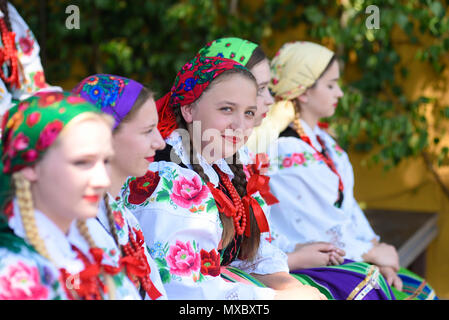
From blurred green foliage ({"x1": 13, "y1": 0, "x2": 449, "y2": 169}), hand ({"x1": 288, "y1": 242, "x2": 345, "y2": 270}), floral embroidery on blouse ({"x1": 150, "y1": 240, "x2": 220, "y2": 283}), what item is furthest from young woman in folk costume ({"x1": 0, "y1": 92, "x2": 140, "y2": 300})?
blurred green foliage ({"x1": 13, "y1": 0, "x2": 449, "y2": 169})

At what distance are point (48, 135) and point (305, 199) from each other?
5.25 feet

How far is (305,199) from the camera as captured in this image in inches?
103

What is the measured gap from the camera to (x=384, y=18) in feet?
13.2

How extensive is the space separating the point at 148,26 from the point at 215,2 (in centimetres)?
57

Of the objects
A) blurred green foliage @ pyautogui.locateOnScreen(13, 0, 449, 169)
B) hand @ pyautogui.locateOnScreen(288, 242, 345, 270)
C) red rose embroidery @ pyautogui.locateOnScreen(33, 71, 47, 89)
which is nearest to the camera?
hand @ pyautogui.locateOnScreen(288, 242, 345, 270)

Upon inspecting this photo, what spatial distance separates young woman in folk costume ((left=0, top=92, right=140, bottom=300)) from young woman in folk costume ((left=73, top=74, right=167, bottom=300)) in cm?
20

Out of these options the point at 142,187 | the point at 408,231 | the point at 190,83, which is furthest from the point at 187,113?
the point at 408,231

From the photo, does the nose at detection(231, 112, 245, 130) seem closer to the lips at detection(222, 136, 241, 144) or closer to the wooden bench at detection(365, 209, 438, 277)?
the lips at detection(222, 136, 241, 144)

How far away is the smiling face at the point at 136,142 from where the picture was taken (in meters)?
1.47

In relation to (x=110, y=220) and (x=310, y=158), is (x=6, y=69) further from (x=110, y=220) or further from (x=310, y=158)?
(x=110, y=220)

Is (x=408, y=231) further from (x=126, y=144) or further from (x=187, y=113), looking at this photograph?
(x=126, y=144)

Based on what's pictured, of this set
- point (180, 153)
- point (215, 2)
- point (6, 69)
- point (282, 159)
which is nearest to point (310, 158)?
point (282, 159)

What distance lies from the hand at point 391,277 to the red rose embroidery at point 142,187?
132cm

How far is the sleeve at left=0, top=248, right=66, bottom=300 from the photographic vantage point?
3.83 ft
